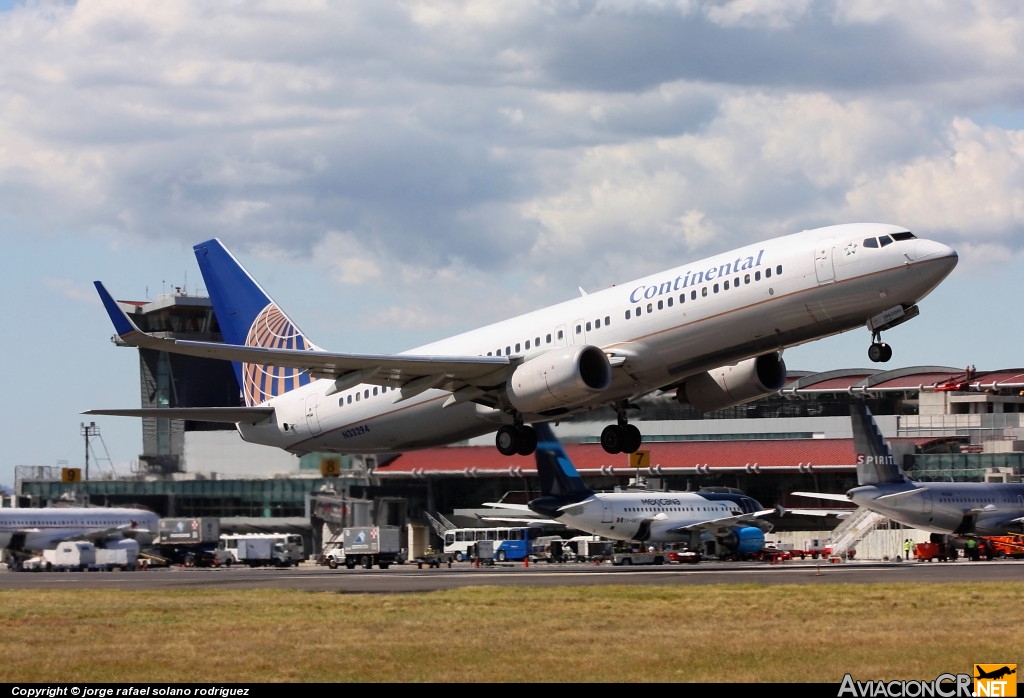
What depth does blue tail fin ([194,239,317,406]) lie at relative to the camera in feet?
180

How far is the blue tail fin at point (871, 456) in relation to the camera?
78.4m

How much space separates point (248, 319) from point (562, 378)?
19.7m

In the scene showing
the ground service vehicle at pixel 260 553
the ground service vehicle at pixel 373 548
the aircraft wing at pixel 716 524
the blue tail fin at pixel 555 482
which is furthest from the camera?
the ground service vehicle at pixel 260 553

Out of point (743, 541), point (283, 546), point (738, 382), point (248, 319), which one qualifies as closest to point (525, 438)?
point (738, 382)

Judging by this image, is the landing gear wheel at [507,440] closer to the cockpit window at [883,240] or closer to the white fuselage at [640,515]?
the cockpit window at [883,240]

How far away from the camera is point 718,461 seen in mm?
110625

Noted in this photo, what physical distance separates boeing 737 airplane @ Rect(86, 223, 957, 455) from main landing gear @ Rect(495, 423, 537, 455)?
0.04 m

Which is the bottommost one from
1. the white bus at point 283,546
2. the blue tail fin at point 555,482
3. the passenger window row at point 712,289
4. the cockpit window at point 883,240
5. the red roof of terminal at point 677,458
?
the white bus at point 283,546

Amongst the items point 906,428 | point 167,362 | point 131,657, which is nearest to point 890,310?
point 131,657

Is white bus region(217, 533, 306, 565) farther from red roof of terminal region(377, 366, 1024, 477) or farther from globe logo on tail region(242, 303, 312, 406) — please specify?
globe logo on tail region(242, 303, 312, 406)

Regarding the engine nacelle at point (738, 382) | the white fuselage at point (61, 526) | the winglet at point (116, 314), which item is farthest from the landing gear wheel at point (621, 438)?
the white fuselage at point (61, 526)

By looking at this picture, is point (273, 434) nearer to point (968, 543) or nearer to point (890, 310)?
point (890, 310)

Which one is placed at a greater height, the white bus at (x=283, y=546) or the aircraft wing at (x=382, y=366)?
the aircraft wing at (x=382, y=366)

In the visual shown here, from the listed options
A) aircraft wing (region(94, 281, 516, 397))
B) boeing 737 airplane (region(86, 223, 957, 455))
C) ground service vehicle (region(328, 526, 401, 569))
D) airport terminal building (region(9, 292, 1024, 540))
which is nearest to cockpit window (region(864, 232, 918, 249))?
boeing 737 airplane (region(86, 223, 957, 455))
